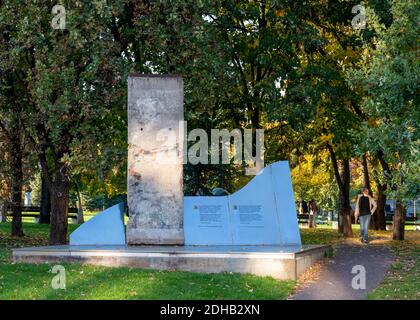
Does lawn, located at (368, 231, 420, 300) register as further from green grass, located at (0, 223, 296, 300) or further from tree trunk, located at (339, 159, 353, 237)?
tree trunk, located at (339, 159, 353, 237)

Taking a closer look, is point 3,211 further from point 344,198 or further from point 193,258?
point 193,258

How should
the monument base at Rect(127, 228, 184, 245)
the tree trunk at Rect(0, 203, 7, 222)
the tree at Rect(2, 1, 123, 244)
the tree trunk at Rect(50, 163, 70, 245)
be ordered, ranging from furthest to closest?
the tree trunk at Rect(0, 203, 7, 222) → the tree trunk at Rect(50, 163, 70, 245) → the tree at Rect(2, 1, 123, 244) → the monument base at Rect(127, 228, 184, 245)

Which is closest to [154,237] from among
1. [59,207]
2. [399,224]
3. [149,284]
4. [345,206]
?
[149,284]

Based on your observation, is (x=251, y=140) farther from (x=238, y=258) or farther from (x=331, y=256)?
(x=238, y=258)

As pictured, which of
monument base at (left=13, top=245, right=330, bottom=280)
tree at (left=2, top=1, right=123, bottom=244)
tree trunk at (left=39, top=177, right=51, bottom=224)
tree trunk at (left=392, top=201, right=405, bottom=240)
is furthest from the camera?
tree trunk at (left=39, top=177, right=51, bottom=224)

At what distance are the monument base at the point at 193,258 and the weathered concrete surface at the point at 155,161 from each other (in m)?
1.07

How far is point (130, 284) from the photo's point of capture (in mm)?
11703

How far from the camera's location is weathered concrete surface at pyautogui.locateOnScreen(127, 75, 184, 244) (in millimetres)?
15766

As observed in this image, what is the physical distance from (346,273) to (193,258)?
10.3 feet

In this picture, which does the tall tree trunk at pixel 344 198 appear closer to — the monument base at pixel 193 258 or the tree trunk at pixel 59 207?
the tree trunk at pixel 59 207

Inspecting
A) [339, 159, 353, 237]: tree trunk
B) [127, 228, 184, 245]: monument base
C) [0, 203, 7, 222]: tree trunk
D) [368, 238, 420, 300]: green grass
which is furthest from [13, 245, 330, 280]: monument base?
[339, 159, 353, 237]: tree trunk
